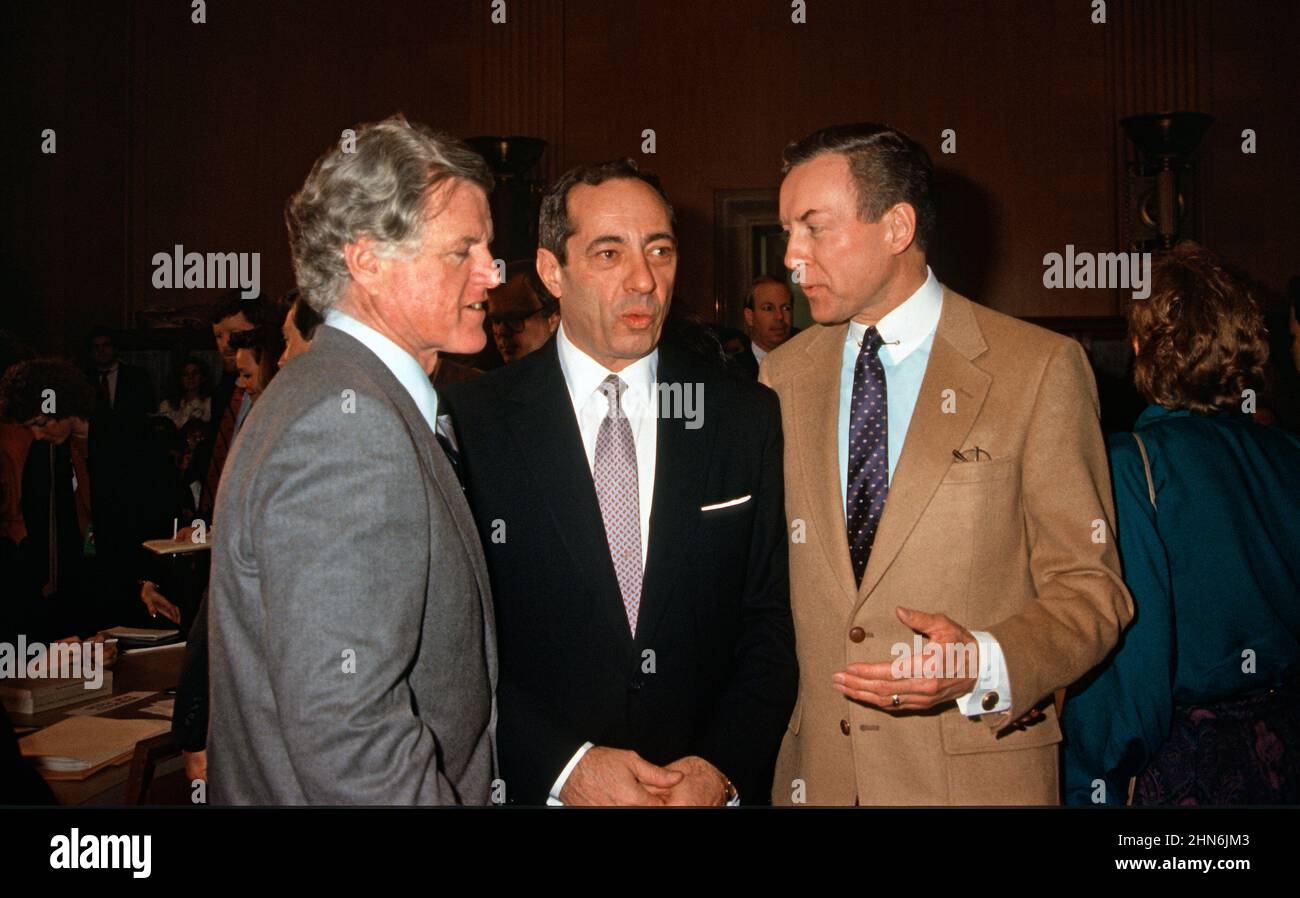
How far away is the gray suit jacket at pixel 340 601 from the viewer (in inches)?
46.3

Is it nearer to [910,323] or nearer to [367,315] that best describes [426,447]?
[367,315]

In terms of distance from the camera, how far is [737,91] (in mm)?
7410

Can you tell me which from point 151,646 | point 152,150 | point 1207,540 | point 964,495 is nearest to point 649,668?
point 964,495

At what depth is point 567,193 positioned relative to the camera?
198 centimetres

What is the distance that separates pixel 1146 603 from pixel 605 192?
1264 mm

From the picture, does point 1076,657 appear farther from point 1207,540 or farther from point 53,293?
point 53,293

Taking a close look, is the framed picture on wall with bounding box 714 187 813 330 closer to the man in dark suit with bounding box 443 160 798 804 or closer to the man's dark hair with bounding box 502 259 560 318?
the man's dark hair with bounding box 502 259 560 318

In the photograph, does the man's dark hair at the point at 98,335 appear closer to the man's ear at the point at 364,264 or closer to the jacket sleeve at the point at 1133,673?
the man's ear at the point at 364,264

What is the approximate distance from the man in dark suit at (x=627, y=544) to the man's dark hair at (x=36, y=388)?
210 cm

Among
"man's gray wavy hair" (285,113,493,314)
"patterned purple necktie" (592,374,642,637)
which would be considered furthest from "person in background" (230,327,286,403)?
"man's gray wavy hair" (285,113,493,314)

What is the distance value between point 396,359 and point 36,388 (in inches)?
99.2

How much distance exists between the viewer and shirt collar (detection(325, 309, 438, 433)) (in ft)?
4.66

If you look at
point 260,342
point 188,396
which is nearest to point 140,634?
point 260,342

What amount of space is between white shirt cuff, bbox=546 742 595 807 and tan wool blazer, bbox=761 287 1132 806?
0.42 metres
